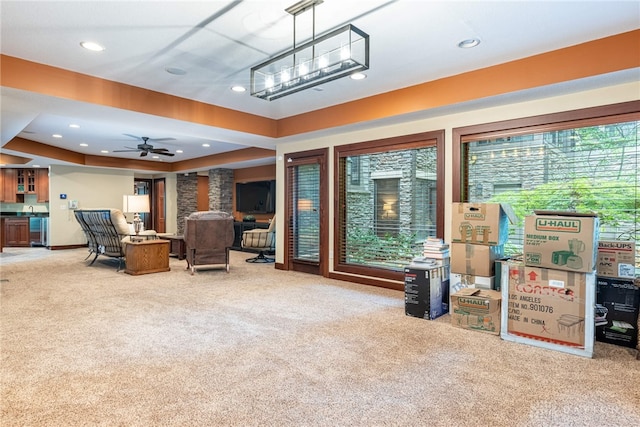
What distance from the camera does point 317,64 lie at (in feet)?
9.02

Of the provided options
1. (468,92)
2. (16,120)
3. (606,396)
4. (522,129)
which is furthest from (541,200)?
(16,120)

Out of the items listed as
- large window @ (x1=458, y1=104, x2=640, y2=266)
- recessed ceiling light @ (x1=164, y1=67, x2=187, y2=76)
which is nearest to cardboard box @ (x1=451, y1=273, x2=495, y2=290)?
large window @ (x1=458, y1=104, x2=640, y2=266)

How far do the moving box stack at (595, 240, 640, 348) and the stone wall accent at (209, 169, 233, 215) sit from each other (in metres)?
8.56

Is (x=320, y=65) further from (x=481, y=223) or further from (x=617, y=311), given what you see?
(x=617, y=311)

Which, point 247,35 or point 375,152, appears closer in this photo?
point 247,35

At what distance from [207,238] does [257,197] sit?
144 inches

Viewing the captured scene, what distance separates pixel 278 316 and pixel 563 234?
8.47ft

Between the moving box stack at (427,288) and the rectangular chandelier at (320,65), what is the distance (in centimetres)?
203

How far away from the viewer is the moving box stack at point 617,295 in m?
2.86

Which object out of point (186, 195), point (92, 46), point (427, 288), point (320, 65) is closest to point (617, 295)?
point (427, 288)

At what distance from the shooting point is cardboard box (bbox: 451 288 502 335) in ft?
10.2

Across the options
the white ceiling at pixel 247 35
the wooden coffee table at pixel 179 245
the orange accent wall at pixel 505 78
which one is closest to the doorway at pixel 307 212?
the orange accent wall at pixel 505 78

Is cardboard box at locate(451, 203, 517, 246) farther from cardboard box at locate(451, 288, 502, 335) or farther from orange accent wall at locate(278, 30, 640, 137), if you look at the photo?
orange accent wall at locate(278, 30, 640, 137)

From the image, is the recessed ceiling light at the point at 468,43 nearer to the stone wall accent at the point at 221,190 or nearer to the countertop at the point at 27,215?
the stone wall accent at the point at 221,190
